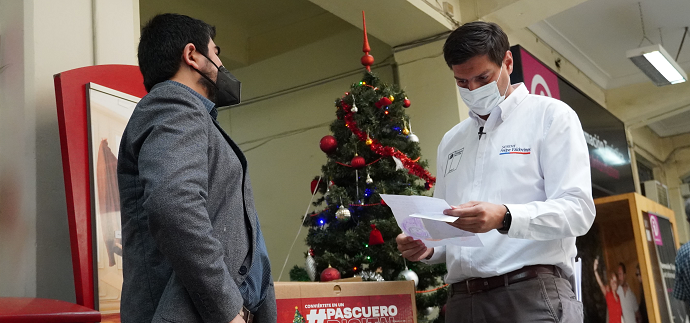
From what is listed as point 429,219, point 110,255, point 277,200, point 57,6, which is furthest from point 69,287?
point 277,200

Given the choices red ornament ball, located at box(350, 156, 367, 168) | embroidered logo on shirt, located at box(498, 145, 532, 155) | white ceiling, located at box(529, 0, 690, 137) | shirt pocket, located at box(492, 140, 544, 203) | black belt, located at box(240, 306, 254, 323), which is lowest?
black belt, located at box(240, 306, 254, 323)

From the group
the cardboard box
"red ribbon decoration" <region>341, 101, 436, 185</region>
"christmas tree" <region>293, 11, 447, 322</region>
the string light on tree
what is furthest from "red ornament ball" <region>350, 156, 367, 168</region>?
the cardboard box

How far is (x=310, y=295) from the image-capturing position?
2557 millimetres

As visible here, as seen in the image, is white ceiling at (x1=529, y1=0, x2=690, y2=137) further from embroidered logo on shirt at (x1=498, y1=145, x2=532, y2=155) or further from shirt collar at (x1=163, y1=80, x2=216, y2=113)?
shirt collar at (x1=163, y1=80, x2=216, y2=113)

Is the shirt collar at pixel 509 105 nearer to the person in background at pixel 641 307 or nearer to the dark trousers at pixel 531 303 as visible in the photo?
the dark trousers at pixel 531 303

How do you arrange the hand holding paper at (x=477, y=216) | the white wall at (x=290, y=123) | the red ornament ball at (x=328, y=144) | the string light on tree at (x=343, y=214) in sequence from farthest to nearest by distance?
the white wall at (x=290, y=123)
the red ornament ball at (x=328, y=144)
the string light on tree at (x=343, y=214)
the hand holding paper at (x=477, y=216)

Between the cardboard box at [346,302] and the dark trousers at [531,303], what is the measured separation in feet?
2.68

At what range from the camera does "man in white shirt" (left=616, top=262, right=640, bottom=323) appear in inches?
189

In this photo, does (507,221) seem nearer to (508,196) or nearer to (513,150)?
(508,196)

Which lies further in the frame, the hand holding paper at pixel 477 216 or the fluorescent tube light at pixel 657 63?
the fluorescent tube light at pixel 657 63

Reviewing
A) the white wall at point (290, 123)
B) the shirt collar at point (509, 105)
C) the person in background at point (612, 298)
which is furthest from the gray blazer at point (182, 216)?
the white wall at point (290, 123)

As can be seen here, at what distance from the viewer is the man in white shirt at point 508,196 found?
1776 mm

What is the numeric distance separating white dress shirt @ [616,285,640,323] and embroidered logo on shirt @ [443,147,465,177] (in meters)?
3.28

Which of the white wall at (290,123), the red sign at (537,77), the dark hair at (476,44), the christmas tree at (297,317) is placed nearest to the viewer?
the dark hair at (476,44)
